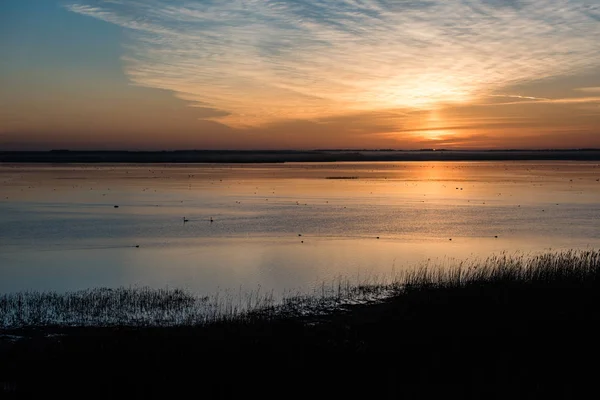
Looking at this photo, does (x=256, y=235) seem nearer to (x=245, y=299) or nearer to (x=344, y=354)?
(x=245, y=299)

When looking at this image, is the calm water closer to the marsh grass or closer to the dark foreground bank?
the marsh grass

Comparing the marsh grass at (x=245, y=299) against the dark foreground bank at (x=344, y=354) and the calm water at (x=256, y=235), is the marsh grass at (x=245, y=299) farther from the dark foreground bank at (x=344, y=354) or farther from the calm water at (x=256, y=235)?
the calm water at (x=256, y=235)

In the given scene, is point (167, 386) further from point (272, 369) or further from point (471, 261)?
point (471, 261)

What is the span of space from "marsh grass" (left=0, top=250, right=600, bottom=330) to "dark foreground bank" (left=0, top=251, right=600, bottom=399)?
517 mm

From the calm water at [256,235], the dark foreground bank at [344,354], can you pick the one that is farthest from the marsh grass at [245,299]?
the calm water at [256,235]

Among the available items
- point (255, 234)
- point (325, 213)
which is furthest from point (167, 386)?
point (325, 213)

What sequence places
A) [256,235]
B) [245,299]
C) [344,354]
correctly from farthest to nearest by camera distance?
1. [256,235]
2. [245,299]
3. [344,354]

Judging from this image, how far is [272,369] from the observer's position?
29.7 ft

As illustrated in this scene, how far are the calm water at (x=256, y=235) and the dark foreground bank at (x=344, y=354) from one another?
5.28 metres

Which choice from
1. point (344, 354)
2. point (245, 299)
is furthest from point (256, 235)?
point (344, 354)

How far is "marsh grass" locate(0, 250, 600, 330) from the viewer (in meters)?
13.7

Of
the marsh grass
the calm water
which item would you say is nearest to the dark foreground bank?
the marsh grass

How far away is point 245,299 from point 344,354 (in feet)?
22.1

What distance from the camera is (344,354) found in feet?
31.9
